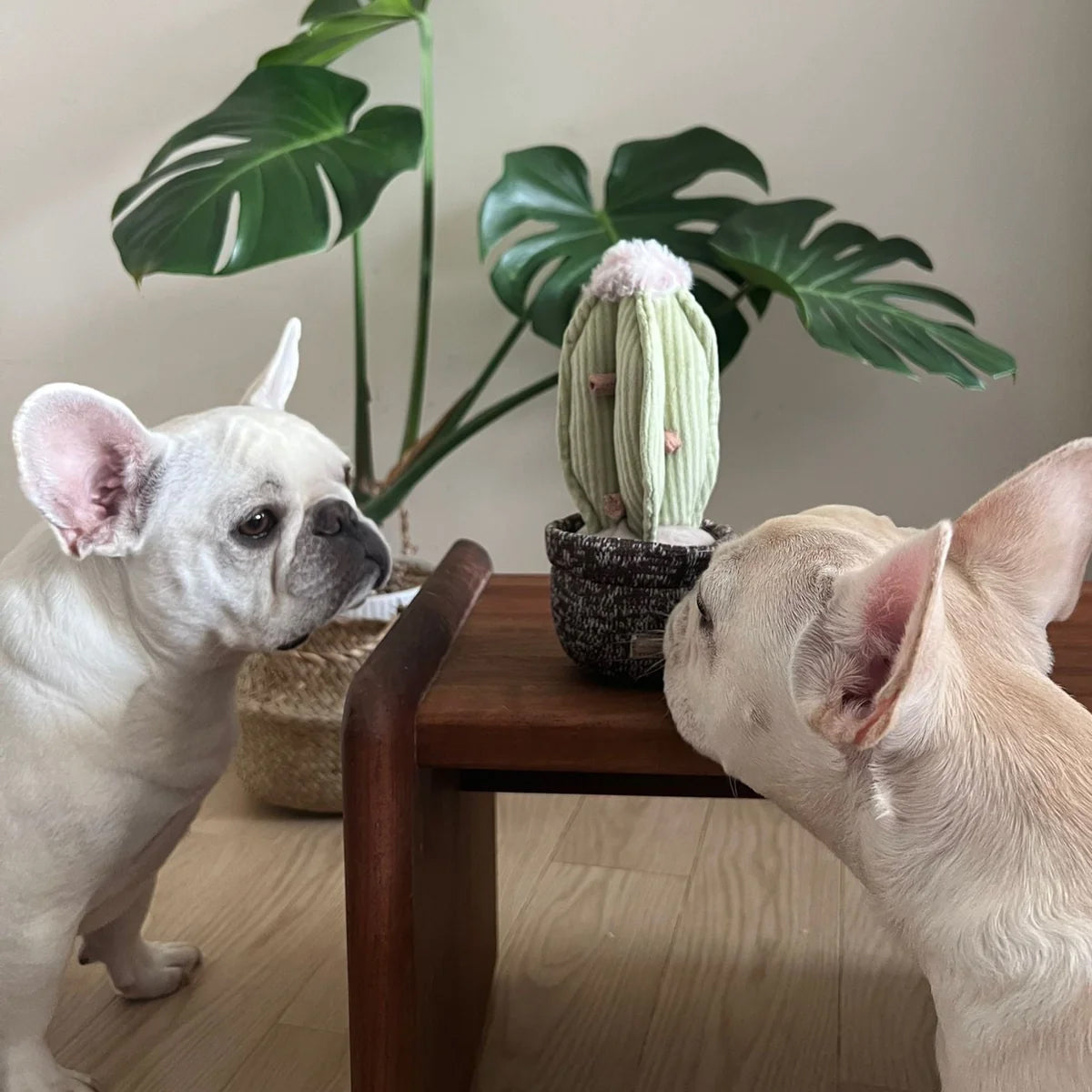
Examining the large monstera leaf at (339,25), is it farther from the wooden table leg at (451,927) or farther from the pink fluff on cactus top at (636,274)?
the wooden table leg at (451,927)

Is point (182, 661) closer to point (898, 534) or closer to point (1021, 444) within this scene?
point (898, 534)

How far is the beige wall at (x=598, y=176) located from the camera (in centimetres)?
168

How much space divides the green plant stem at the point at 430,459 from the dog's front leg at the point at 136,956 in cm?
62

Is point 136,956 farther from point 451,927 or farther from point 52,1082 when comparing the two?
point 451,927

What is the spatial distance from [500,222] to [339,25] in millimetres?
330

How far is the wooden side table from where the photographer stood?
84 centimetres

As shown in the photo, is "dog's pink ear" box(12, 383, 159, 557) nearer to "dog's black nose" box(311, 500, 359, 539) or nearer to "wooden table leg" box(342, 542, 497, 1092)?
"dog's black nose" box(311, 500, 359, 539)

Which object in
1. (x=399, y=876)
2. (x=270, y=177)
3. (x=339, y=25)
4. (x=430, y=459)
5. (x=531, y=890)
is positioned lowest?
(x=531, y=890)

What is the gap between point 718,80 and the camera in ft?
5.68

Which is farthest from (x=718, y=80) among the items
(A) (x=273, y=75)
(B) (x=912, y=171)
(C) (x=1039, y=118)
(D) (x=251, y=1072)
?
(D) (x=251, y=1072)

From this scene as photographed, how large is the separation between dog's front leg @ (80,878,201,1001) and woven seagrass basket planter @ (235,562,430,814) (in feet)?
1.11

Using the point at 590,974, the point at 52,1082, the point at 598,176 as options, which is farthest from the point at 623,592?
the point at 598,176

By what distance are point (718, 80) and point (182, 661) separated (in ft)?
4.09

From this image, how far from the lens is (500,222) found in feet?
4.88
